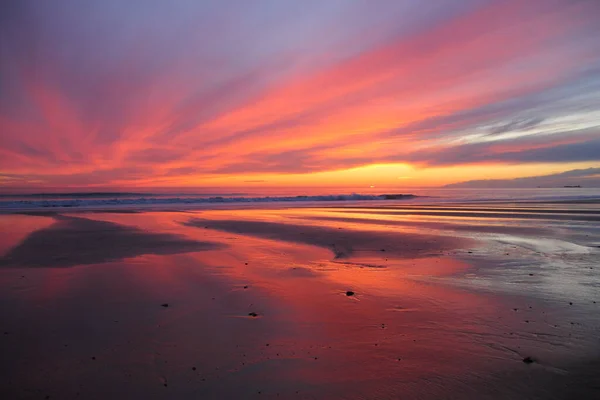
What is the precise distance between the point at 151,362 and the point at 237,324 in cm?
136

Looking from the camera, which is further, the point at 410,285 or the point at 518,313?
the point at 410,285

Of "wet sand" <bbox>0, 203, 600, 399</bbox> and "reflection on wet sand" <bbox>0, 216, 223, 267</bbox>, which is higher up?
"reflection on wet sand" <bbox>0, 216, 223, 267</bbox>

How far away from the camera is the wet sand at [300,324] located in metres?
3.70

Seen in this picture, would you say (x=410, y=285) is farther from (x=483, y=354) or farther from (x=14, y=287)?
(x=14, y=287)

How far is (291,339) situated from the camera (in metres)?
4.77

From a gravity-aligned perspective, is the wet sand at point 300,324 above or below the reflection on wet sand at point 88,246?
below

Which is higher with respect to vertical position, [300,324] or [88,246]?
[88,246]

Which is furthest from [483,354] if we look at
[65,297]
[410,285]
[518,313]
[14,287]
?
[14,287]

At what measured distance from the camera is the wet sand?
12.1 ft

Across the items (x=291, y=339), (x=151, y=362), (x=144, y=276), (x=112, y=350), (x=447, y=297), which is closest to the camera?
(x=151, y=362)

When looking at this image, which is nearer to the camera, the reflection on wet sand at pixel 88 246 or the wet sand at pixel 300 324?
the wet sand at pixel 300 324

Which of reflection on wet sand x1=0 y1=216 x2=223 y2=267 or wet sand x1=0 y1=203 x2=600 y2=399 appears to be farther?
reflection on wet sand x1=0 y1=216 x2=223 y2=267

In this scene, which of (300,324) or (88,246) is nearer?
(300,324)

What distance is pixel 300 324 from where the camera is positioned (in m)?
5.27
